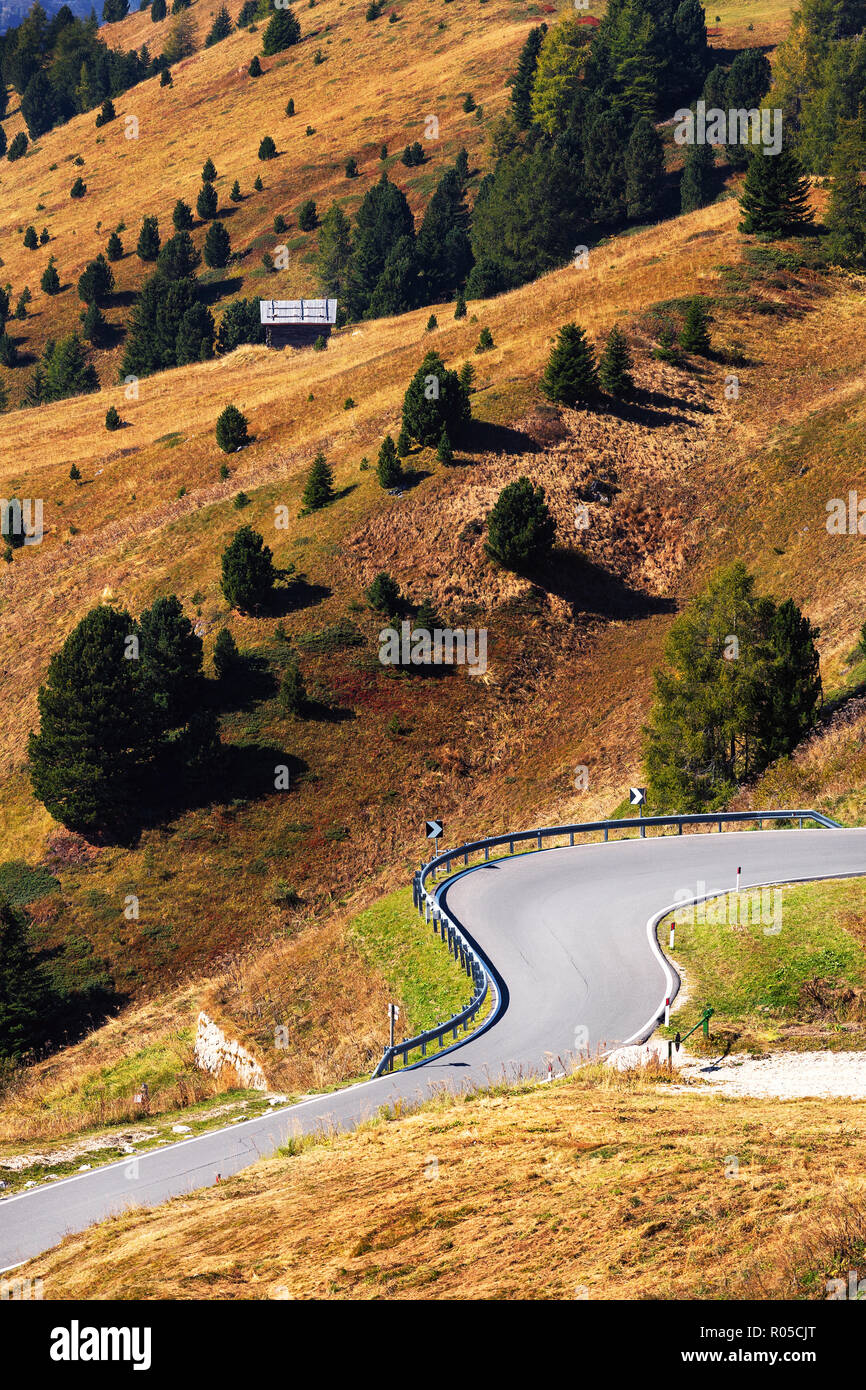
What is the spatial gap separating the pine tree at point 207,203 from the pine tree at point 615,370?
250ft

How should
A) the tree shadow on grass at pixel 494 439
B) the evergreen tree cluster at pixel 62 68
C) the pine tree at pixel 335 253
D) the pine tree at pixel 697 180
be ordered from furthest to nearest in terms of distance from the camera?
1. the evergreen tree cluster at pixel 62 68
2. the pine tree at pixel 335 253
3. the pine tree at pixel 697 180
4. the tree shadow on grass at pixel 494 439

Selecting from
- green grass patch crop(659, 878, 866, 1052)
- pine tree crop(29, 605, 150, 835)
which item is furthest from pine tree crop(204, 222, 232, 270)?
green grass patch crop(659, 878, 866, 1052)

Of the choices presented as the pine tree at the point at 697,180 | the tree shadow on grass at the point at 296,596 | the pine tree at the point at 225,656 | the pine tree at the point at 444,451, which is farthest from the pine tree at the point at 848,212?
the pine tree at the point at 225,656

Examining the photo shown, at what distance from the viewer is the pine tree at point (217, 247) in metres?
115

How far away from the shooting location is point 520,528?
50625 millimetres

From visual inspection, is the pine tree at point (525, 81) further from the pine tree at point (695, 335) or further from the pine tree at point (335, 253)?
the pine tree at point (695, 335)

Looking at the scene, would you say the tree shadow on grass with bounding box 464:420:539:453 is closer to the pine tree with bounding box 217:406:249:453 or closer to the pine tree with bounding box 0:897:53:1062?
the pine tree with bounding box 217:406:249:453

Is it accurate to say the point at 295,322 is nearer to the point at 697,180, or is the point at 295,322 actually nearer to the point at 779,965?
the point at 697,180

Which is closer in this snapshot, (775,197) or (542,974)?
(542,974)

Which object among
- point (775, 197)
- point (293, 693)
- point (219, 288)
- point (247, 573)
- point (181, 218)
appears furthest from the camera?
point (181, 218)

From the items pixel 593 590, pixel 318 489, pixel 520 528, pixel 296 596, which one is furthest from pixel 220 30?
pixel 593 590

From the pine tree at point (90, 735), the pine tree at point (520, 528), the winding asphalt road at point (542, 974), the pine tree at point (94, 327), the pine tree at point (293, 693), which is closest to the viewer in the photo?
the winding asphalt road at point (542, 974)

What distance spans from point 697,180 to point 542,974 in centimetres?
8830

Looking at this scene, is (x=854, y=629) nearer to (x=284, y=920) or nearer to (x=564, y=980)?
(x=284, y=920)
